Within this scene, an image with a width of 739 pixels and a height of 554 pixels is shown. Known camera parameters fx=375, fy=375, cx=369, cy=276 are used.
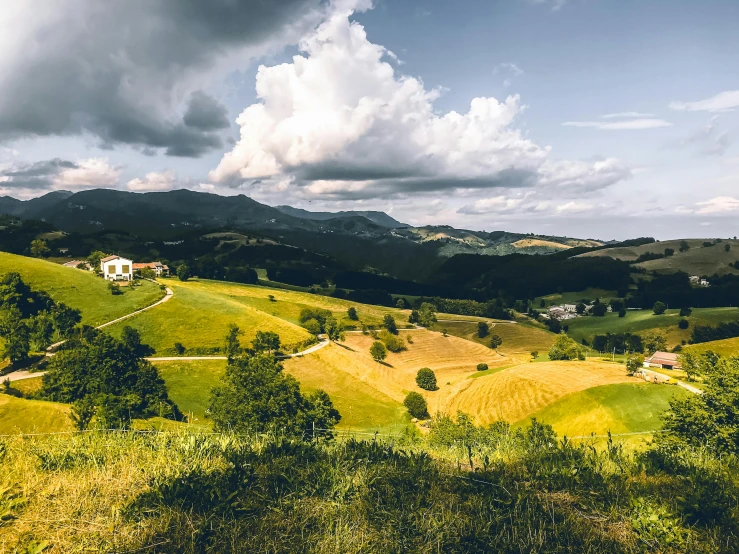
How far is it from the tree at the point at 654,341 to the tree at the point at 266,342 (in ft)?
519

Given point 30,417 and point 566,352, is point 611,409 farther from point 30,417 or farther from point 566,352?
point 30,417

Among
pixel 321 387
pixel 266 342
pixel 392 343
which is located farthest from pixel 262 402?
pixel 392 343

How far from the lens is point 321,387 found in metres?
81.9

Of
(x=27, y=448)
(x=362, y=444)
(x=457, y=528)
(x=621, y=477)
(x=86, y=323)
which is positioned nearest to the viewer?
(x=457, y=528)

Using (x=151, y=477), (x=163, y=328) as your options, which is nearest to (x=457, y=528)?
(x=151, y=477)

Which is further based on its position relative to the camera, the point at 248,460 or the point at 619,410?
the point at 619,410

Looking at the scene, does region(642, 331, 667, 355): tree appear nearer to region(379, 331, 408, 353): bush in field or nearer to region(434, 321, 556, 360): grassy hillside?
region(434, 321, 556, 360): grassy hillside

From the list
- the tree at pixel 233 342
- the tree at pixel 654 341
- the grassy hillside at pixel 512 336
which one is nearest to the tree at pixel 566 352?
the grassy hillside at pixel 512 336

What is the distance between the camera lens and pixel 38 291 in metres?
91.6

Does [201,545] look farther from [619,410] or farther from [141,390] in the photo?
[619,410]

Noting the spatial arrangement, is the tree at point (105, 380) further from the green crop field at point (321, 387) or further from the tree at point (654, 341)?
the tree at point (654, 341)

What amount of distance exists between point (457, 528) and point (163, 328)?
326 ft

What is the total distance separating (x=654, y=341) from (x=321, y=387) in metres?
169

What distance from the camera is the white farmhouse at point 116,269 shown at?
411 feet
